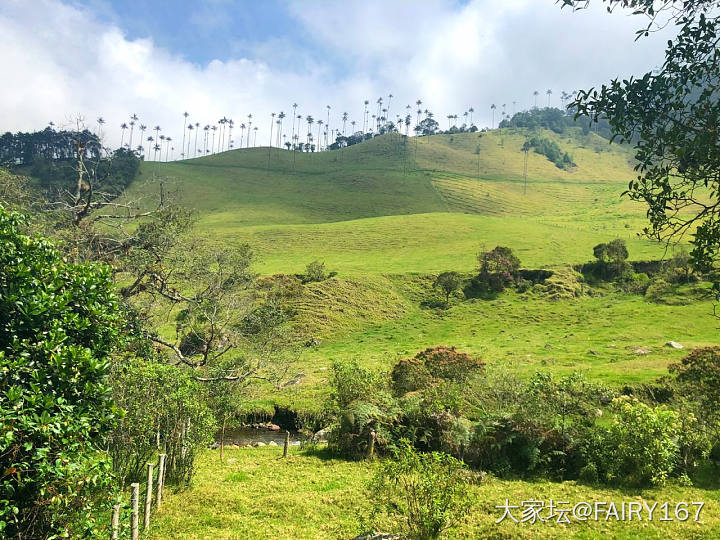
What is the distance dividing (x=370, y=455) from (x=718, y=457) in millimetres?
14362

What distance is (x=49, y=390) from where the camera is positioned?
755cm

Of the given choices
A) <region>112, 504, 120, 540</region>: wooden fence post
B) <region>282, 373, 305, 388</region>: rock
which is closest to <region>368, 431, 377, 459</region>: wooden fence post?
<region>112, 504, 120, 540</region>: wooden fence post

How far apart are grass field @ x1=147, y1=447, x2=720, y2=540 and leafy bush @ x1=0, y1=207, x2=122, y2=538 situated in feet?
19.2

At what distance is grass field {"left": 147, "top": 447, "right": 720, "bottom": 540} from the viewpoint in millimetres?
13086

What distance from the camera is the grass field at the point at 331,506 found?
13.1 metres

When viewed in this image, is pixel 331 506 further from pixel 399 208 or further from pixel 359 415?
pixel 399 208

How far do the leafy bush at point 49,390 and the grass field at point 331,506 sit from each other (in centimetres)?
586

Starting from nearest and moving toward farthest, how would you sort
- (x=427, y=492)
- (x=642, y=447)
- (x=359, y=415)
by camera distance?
1. (x=427, y=492)
2. (x=642, y=447)
3. (x=359, y=415)

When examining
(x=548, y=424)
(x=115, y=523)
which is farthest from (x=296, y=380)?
(x=115, y=523)

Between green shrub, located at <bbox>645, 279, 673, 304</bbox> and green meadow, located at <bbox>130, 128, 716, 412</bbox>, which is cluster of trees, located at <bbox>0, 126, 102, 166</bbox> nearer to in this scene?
green meadow, located at <bbox>130, 128, 716, 412</bbox>

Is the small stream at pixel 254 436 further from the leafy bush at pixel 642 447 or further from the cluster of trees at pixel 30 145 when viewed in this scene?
the cluster of trees at pixel 30 145

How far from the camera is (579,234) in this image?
98.6 metres

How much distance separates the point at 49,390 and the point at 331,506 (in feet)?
35.3

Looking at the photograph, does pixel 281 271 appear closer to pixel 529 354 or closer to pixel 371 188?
pixel 529 354
